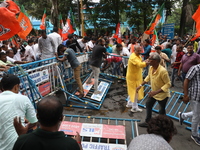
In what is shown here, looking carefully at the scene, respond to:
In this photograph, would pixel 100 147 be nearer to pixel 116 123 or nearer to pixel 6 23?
pixel 116 123

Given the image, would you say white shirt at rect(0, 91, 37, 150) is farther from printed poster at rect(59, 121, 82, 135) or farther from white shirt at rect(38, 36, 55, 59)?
white shirt at rect(38, 36, 55, 59)

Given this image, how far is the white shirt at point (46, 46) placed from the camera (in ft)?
19.7

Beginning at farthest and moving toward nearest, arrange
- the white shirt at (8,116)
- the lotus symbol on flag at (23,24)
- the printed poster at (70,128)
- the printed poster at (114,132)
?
1. the lotus symbol on flag at (23,24)
2. the printed poster at (70,128)
3. the printed poster at (114,132)
4. the white shirt at (8,116)

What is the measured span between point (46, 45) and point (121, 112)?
3.64 m

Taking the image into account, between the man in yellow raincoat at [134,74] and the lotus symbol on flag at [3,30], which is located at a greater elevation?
the lotus symbol on flag at [3,30]

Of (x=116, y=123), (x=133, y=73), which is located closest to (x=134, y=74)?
(x=133, y=73)

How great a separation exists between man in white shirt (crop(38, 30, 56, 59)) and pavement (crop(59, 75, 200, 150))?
226 cm

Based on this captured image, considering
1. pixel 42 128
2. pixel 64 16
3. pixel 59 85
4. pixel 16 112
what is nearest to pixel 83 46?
pixel 59 85

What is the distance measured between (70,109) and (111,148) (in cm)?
239

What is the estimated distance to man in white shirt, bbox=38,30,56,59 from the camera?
5.99m

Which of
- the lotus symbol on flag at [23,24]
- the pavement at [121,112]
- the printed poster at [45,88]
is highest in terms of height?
the lotus symbol on flag at [23,24]

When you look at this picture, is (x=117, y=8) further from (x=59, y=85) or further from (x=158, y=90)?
(x=158, y=90)

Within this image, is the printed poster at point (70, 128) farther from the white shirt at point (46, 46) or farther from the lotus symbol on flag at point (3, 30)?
the white shirt at point (46, 46)

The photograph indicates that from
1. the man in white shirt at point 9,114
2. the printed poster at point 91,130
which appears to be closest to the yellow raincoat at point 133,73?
the printed poster at point 91,130
